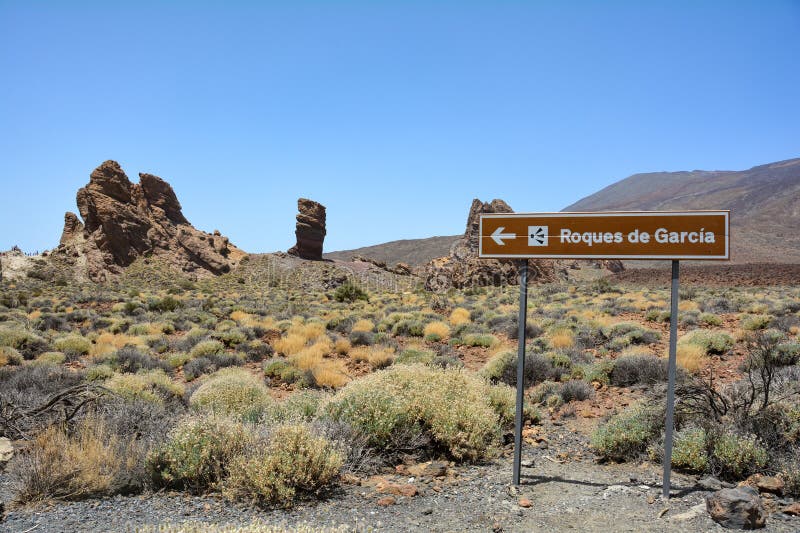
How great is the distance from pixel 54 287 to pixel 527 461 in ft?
Answer: 137

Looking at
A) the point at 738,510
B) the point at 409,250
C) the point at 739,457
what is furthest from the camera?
the point at 409,250

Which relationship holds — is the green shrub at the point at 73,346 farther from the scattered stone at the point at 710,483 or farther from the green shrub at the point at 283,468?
the scattered stone at the point at 710,483

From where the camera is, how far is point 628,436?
6473 mm

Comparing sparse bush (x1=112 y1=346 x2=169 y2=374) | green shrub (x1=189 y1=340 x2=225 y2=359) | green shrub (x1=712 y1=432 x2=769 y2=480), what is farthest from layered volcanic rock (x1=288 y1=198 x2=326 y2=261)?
green shrub (x1=712 y1=432 x2=769 y2=480)

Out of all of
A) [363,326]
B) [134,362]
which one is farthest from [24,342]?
[363,326]

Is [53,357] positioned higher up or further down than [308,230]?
further down

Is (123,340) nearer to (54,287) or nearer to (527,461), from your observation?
(527,461)

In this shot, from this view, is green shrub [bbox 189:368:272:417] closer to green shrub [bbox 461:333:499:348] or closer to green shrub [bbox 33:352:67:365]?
green shrub [bbox 33:352:67:365]

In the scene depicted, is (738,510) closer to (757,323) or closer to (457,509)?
(457,509)

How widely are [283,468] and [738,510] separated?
3919 mm

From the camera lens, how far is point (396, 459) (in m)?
6.33

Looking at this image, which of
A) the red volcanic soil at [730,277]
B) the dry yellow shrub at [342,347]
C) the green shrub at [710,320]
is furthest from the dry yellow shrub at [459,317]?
the red volcanic soil at [730,277]

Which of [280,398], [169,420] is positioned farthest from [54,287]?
[169,420]

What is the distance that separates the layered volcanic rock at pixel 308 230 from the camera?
6406cm
